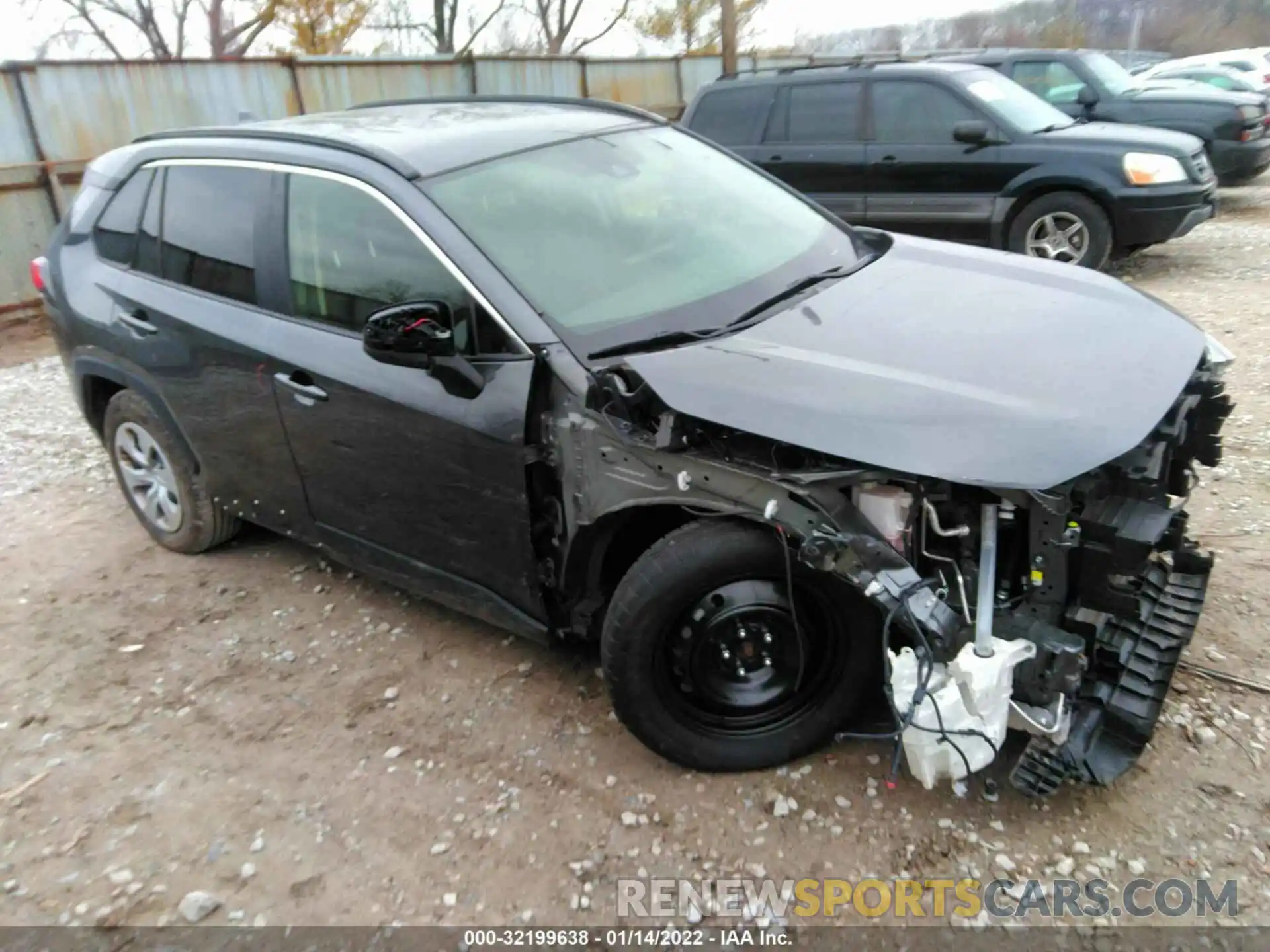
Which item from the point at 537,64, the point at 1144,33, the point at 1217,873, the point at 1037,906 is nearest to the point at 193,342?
the point at 1037,906

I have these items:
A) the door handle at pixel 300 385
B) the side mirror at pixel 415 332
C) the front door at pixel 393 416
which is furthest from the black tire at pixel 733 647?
the door handle at pixel 300 385

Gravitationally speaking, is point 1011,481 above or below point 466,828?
above

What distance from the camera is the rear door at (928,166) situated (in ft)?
25.5

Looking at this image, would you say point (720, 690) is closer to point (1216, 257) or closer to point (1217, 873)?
point (1217, 873)

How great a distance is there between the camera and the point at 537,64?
14367mm

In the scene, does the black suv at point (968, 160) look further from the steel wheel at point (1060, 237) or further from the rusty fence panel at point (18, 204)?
the rusty fence panel at point (18, 204)

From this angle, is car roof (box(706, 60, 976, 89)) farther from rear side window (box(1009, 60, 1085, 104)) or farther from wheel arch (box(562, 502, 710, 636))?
wheel arch (box(562, 502, 710, 636))

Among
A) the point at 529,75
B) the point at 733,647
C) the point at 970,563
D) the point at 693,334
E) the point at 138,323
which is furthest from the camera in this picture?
the point at 529,75

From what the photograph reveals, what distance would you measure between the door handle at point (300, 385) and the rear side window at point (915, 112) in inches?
248

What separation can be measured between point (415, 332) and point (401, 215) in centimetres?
49

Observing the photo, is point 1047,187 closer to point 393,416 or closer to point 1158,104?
point 1158,104

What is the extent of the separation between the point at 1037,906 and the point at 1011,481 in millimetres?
1057

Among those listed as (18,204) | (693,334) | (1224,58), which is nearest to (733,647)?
(693,334)

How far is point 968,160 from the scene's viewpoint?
777 cm
